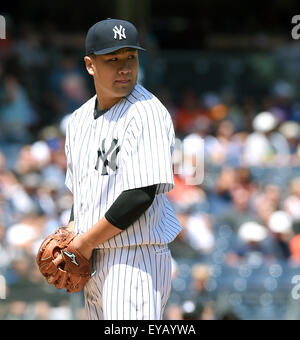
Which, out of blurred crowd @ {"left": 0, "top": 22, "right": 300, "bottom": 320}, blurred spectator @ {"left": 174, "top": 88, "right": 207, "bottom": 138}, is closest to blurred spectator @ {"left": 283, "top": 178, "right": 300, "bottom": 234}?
blurred crowd @ {"left": 0, "top": 22, "right": 300, "bottom": 320}

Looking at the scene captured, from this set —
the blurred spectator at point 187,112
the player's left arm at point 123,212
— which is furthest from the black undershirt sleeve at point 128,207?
the blurred spectator at point 187,112

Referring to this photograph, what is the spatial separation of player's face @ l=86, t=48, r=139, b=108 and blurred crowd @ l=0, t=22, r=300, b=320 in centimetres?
214

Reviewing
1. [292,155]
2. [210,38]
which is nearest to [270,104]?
[292,155]

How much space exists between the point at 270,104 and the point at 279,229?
292 centimetres

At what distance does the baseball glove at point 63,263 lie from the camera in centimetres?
292

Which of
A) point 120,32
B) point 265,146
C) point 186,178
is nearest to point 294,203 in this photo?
point 186,178

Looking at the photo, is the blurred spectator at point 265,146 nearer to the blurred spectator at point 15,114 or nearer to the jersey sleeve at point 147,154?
the blurred spectator at point 15,114

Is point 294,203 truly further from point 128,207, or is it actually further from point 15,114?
point 128,207

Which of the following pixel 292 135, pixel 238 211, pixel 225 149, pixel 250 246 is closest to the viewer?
pixel 250 246

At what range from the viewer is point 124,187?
2822mm

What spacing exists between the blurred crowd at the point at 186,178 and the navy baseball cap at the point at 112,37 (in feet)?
7.49

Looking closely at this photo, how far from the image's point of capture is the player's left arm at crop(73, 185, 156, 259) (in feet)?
9.16

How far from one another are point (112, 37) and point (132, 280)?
0.88m
